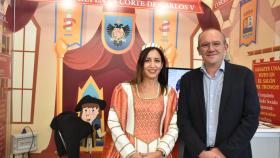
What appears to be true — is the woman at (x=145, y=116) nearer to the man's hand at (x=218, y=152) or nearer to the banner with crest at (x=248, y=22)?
the man's hand at (x=218, y=152)

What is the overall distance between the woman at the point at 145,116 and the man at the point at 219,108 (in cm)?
18

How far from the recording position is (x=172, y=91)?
1870mm

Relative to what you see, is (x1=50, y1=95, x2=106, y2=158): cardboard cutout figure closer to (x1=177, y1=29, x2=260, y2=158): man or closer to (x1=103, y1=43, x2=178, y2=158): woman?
(x1=103, y1=43, x2=178, y2=158): woman

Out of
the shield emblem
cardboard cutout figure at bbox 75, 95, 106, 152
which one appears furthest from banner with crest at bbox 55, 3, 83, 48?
cardboard cutout figure at bbox 75, 95, 106, 152

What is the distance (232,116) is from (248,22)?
1547mm

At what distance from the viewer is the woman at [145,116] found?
1730 millimetres

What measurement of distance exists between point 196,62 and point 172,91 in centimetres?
179

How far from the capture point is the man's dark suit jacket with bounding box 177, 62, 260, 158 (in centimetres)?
150

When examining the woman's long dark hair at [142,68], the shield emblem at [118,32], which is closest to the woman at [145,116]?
the woman's long dark hair at [142,68]

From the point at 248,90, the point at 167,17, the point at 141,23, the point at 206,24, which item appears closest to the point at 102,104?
the point at 141,23

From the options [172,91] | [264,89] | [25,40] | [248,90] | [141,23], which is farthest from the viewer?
[141,23]

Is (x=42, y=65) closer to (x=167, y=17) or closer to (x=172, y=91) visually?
(x=167, y=17)

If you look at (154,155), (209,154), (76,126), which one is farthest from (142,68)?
(76,126)

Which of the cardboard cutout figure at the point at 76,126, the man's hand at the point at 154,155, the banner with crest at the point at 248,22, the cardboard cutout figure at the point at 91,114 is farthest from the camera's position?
the cardboard cutout figure at the point at 91,114
